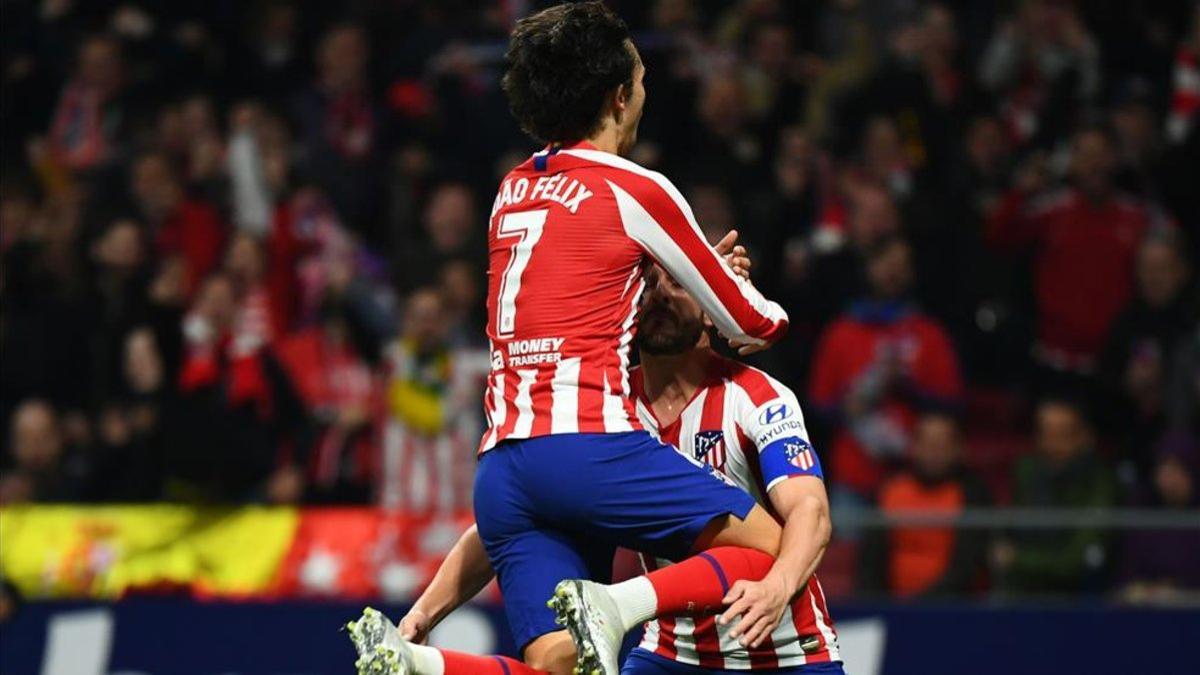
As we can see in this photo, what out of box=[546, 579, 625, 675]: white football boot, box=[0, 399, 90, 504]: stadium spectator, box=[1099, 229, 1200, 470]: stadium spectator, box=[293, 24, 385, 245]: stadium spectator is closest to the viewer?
box=[546, 579, 625, 675]: white football boot

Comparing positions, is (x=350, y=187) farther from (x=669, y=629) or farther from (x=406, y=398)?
(x=669, y=629)

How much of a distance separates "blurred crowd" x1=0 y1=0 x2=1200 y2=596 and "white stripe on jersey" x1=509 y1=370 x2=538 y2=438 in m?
3.89

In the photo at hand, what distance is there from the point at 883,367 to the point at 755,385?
437cm

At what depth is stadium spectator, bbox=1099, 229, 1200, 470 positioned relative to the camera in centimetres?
908

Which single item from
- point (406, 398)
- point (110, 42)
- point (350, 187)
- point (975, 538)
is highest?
point (110, 42)

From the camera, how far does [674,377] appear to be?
5.13 m

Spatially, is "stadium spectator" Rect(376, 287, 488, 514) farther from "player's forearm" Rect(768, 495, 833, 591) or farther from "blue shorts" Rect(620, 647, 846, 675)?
"player's forearm" Rect(768, 495, 833, 591)

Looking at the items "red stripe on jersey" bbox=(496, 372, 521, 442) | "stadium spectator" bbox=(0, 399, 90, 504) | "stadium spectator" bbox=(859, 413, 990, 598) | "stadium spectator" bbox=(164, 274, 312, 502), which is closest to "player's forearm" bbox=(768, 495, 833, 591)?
"red stripe on jersey" bbox=(496, 372, 521, 442)

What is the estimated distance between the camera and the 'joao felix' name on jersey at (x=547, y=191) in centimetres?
458

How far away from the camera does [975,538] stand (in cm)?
812

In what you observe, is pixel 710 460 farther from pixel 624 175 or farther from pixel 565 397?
pixel 624 175

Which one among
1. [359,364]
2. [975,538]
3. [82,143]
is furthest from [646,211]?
[82,143]

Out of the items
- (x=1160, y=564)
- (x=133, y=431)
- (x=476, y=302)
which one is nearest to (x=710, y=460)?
(x=1160, y=564)

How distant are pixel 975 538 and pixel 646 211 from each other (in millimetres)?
3970
